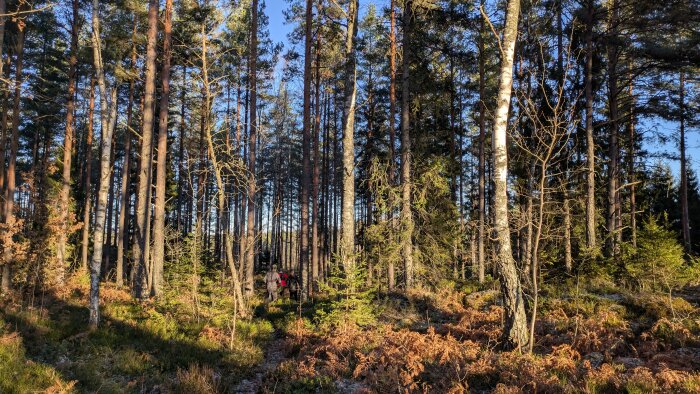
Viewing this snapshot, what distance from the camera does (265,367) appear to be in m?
7.97

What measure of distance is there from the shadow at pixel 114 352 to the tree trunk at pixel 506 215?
16.8 feet

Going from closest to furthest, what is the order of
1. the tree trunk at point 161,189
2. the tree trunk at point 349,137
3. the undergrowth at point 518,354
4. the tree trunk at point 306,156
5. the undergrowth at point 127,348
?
the undergrowth at point 518,354
the undergrowth at point 127,348
the tree trunk at point 349,137
the tree trunk at point 161,189
the tree trunk at point 306,156

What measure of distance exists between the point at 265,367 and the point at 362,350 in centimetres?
203

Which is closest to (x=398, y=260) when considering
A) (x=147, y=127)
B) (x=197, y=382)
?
(x=197, y=382)

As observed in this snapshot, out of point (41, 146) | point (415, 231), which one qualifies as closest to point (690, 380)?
point (415, 231)

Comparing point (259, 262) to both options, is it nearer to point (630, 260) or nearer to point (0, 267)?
point (0, 267)

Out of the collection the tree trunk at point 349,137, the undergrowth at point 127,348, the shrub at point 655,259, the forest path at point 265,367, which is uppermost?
the tree trunk at point 349,137

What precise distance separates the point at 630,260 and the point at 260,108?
25.7m

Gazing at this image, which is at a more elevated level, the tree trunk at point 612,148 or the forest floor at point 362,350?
the tree trunk at point 612,148

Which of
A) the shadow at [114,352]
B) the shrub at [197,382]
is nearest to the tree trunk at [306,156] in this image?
the shadow at [114,352]

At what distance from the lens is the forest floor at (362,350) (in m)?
5.95

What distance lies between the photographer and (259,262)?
41844 mm

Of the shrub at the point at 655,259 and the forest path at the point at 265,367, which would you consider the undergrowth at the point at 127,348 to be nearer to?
the forest path at the point at 265,367

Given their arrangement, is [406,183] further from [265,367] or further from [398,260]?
[265,367]
